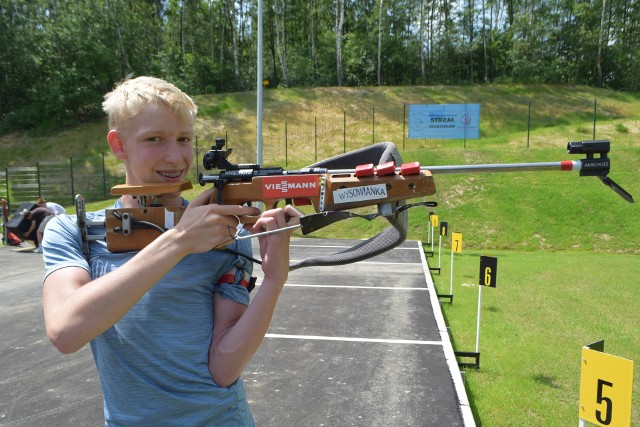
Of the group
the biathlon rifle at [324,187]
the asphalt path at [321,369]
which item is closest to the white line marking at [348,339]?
the asphalt path at [321,369]

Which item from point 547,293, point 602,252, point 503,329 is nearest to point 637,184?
point 602,252

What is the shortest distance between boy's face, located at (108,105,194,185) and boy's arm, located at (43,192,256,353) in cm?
36

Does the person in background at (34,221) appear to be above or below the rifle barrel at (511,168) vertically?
below

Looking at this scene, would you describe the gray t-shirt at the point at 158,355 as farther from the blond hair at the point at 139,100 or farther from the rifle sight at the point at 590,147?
the rifle sight at the point at 590,147

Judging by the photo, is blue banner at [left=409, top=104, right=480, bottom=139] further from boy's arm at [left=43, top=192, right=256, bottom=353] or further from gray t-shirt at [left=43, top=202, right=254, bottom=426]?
boy's arm at [left=43, top=192, right=256, bottom=353]

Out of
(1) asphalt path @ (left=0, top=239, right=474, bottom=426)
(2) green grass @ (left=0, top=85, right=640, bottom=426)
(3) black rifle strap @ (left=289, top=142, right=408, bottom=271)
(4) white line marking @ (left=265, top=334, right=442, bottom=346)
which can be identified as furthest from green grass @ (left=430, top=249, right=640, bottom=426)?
(3) black rifle strap @ (left=289, top=142, right=408, bottom=271)

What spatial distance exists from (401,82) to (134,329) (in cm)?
5093

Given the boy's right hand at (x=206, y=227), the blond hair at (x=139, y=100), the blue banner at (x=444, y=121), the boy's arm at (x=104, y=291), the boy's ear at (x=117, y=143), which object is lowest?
the boy's arm at (x=104, y=291)

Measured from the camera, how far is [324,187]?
1.87 meters

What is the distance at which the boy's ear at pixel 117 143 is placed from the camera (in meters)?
1.64

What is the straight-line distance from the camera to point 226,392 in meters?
1.60

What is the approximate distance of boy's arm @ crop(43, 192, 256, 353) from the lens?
1.27 m

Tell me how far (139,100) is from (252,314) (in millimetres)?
797

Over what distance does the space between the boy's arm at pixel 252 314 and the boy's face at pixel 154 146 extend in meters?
0.37
